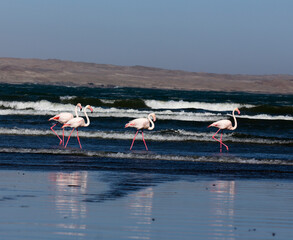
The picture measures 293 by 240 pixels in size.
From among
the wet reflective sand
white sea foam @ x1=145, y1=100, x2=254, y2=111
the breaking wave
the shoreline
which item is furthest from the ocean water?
the shoreline

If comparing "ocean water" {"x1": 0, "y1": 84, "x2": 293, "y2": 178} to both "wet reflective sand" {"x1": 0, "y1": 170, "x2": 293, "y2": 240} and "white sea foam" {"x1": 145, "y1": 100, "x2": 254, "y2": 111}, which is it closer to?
"wet reflective sand" {"x1": 0, "y1": 170, "x2": 293, "y2": 240}

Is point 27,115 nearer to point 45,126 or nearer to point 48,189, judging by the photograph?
point 45,126

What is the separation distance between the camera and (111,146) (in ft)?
65.0

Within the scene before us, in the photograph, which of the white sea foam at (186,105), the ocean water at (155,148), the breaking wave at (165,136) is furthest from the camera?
the white sea foam at (186,105)

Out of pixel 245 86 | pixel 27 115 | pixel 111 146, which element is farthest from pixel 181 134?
pixel 245 86

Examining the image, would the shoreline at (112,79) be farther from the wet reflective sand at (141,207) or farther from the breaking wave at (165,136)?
the wet reflective sand at (141,207)

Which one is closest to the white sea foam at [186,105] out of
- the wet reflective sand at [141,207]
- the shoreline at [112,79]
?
the wet reflective sand at [141,207]

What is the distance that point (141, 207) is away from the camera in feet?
31.5

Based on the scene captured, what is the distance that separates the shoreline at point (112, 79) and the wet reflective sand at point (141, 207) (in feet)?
304

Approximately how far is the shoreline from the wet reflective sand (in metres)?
92.7

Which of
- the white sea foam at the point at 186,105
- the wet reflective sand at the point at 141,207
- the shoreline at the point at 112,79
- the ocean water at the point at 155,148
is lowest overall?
the wet reflective sand at the point at 141,207

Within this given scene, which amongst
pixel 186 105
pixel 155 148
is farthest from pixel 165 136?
pixel 186 105

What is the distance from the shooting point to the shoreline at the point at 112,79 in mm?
110875

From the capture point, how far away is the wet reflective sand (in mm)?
8031
